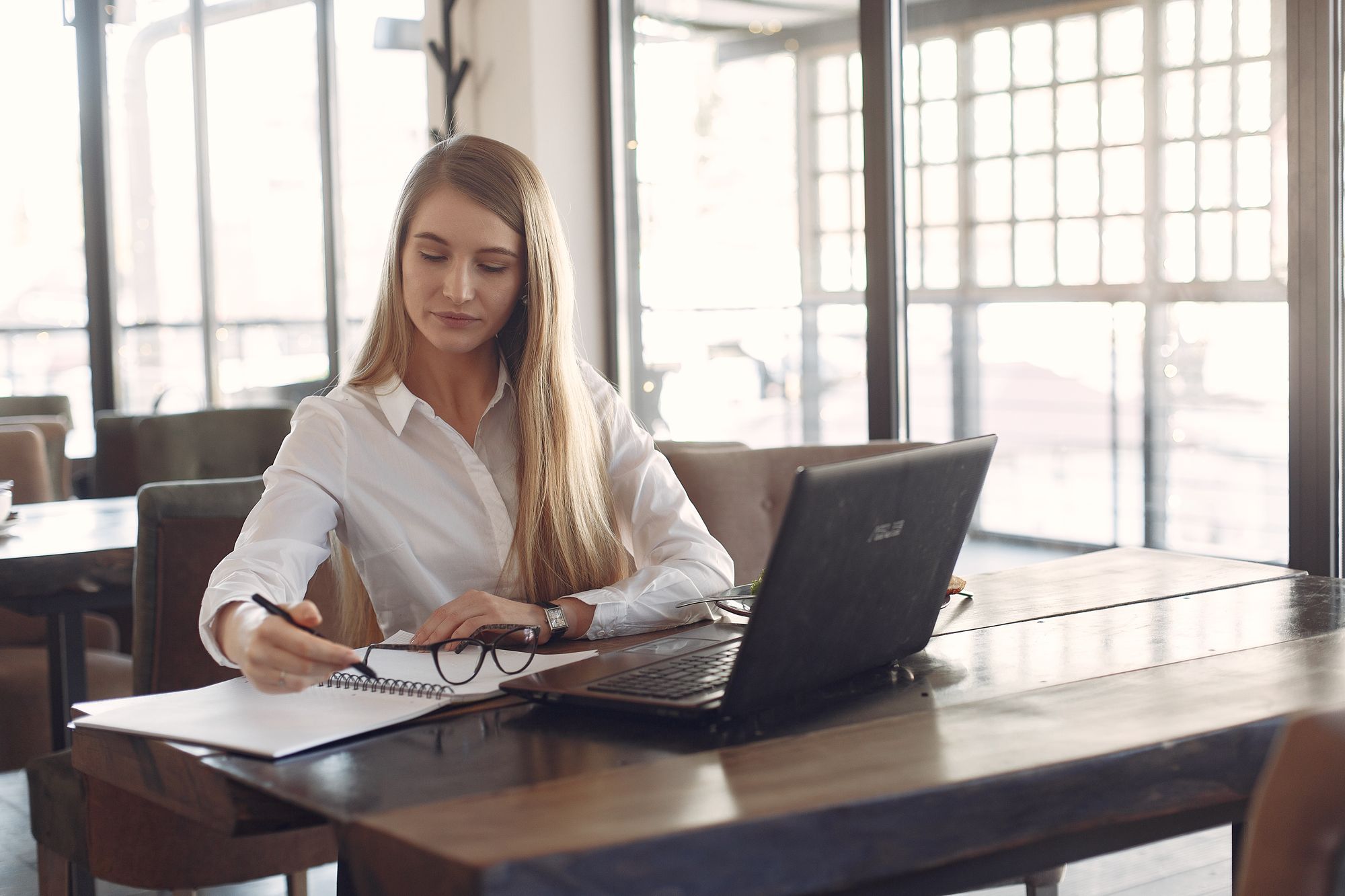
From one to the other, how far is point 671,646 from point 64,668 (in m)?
1.54

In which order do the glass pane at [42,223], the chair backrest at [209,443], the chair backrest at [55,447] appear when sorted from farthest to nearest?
the glass pane at [42,223], the chair backrest at [55,447], the chair backrest at [209,443]

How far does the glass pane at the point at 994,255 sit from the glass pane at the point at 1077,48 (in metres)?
0.35

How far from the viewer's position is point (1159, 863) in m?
2.52

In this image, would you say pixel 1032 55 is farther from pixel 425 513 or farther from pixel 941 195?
pixel 425 513

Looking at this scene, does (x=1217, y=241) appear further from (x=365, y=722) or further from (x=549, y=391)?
(x=365, y=722)

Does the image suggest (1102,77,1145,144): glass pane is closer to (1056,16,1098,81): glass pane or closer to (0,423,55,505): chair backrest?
(1056,16,1098,81): glass pane

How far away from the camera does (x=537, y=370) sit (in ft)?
5.65

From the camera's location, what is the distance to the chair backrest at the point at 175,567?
6.35 ft

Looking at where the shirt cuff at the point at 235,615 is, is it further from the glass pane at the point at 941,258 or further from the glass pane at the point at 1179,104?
the glass pane at the point at 941,258

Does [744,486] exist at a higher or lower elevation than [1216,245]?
lower

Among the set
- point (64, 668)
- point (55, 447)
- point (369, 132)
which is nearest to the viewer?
point (64, 668)

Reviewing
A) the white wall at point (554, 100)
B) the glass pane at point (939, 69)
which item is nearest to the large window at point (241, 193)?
the white wall at point (554, 100)

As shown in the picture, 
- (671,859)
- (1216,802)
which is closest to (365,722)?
(671,859)

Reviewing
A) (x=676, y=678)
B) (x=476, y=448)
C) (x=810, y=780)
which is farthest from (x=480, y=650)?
(x=810, y=780)
